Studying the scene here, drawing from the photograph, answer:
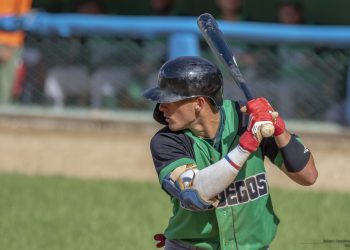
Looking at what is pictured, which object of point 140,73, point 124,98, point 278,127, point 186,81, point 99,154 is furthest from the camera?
point 124,98

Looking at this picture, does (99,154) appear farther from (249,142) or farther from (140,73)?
(249,142)

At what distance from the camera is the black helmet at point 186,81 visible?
420 centimetres

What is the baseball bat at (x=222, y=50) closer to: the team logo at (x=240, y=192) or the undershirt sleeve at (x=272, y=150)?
the undershirt sleeve at (x=272, y=150)

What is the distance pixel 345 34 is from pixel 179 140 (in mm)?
5341

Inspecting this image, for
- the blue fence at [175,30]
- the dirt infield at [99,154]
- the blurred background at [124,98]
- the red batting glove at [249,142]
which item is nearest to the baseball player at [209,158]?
the red batting glove at [249,142]

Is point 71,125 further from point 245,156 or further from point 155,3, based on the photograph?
point 245,156

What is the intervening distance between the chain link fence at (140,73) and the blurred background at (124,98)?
0.03 ft

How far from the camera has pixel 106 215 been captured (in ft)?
25.3

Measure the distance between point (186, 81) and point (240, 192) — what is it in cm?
54

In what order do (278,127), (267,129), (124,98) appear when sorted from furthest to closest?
(124,98)
(278,127)
(267,129)

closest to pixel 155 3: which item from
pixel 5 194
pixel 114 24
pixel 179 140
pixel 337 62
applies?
pixel 114 24

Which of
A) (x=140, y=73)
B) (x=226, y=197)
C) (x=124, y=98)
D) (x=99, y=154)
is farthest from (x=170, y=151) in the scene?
(x=124, y=98)

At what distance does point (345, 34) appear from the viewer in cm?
935

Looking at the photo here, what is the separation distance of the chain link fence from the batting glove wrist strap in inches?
201
